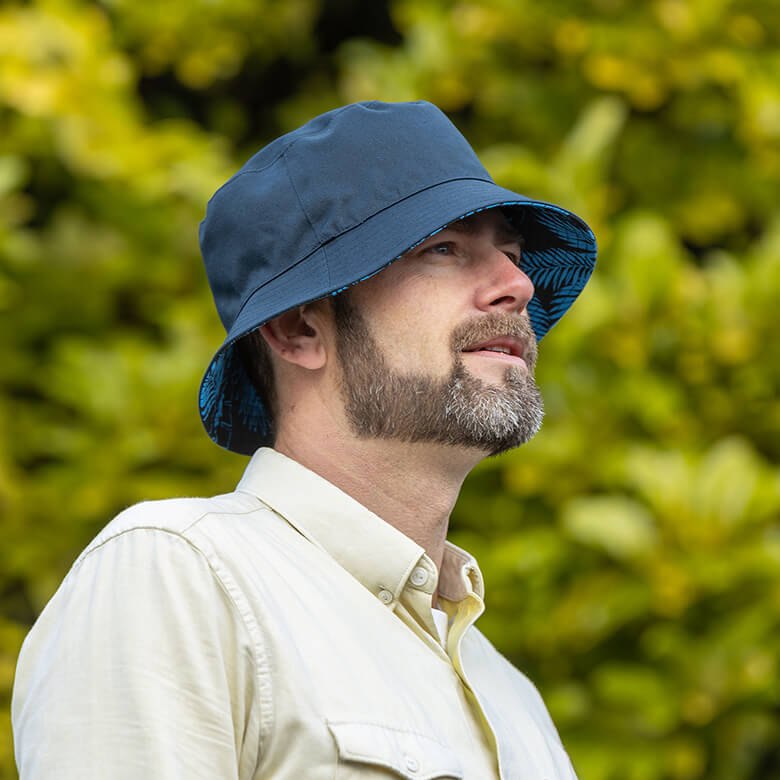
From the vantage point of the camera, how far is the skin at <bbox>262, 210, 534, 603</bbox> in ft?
5.34

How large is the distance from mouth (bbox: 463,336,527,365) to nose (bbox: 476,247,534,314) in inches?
1.8

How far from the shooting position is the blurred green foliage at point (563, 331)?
10.0 ft

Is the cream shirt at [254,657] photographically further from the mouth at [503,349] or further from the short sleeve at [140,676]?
the mouth at [503,349]

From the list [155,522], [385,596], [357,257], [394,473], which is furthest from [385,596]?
[357,257]

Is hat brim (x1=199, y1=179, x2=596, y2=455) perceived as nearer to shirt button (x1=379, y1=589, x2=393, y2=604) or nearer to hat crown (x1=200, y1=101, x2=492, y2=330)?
hat crown (x1=200, y1=101, x2=492, y2=330)

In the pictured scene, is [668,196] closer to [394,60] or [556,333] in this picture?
[556,333]

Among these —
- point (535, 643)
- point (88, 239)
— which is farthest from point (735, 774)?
point (88, 239)

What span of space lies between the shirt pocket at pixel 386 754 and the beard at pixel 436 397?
0.46 meters

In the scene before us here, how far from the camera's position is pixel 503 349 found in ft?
5.54

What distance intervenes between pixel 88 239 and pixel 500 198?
6.99 feet

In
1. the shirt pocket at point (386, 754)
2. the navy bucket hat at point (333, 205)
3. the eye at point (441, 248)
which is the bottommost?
the shirt pocket at point (386, 754)

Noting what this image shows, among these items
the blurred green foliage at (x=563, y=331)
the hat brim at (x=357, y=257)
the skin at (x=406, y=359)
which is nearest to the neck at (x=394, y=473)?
the skin at (x=406, y=359)

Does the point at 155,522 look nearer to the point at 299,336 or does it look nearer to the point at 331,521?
the point at 331,521

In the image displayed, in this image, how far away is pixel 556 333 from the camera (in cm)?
330
